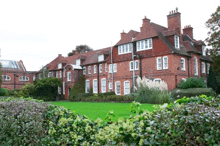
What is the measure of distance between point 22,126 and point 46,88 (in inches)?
1286

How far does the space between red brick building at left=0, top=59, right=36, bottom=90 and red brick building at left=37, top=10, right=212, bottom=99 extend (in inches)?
854

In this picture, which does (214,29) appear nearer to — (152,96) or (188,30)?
(188,30)

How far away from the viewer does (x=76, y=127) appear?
4.67 meters

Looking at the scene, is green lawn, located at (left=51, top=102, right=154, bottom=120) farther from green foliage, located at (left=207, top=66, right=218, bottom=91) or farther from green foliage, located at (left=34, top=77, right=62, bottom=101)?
green foliage, located at (left=34, top=77, right=62, bottom=101)

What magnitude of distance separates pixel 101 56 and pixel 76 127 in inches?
1200

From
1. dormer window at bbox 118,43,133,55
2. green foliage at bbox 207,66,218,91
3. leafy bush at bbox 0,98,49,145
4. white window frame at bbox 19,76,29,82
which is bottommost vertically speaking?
leafy bush at bbox 0,98,49,145

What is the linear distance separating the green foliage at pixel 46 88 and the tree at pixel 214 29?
2515 cm

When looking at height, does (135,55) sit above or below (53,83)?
above

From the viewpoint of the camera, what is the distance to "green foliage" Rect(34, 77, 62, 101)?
35.6m

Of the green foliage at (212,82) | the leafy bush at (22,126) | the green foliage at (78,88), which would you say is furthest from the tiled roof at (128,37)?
the leafy bush at (22,126)

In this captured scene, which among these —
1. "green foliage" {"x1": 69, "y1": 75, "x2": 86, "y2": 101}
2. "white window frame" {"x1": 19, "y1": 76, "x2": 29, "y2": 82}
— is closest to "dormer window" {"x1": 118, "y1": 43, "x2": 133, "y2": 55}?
"green foliage" {"x1": 69, "y1": 75, "x2": 86, "y2": 101}

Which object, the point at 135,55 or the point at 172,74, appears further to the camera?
the point at 135,55

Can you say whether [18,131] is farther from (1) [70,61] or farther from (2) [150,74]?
(1) [70,61]

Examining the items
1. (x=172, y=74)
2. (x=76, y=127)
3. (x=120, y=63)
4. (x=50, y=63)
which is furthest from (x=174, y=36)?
(x=50, y=63)
